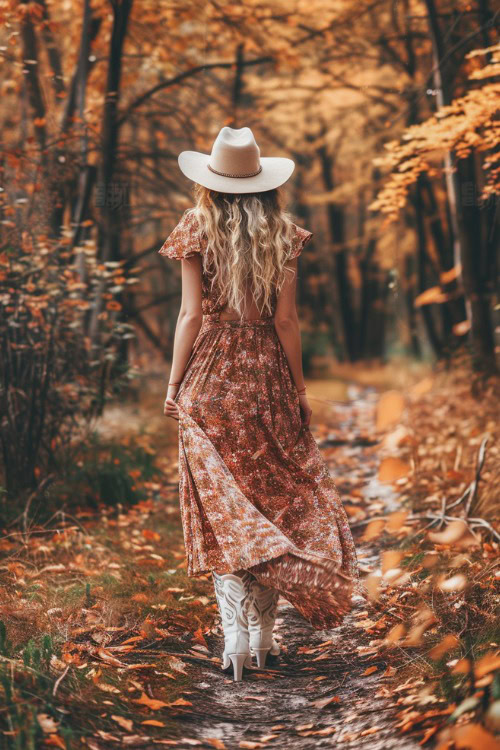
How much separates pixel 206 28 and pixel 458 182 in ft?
12.1

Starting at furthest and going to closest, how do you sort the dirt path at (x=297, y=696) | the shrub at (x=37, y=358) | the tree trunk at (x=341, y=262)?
1. the tree trunk at (x=341, y=262)
2. the shrub at (x=37, y=358)
3. the dirt path at (x=297, y=696)

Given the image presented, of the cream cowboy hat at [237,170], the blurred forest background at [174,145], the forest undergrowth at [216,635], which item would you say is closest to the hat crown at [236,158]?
the cream cowboy hat at [237,170]

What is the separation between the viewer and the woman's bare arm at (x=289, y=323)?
342 centimetres

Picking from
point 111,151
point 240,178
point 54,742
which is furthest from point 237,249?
point 111,151

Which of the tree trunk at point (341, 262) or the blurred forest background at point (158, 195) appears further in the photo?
the tree trunk at point (341, 262)

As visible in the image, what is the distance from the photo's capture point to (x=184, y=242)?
3.32m

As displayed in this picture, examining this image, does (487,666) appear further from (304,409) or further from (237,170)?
(237,170)

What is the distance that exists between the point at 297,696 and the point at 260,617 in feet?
1.22

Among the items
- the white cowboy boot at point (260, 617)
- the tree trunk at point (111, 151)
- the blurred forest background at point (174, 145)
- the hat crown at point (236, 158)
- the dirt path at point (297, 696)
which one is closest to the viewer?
the dirt path at point (297, 696)

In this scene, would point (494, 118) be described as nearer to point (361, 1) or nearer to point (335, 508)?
point (335, 508)

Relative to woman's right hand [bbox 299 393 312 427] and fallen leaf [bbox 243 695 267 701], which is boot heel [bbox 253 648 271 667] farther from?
woman's right hand [bbox 299 393 312 427]

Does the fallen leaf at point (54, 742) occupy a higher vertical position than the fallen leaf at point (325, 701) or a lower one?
higher

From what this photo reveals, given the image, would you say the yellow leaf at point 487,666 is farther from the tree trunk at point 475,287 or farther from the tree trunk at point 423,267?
the tree trunk at point 423,267

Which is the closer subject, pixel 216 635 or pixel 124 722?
pixel 124 722
